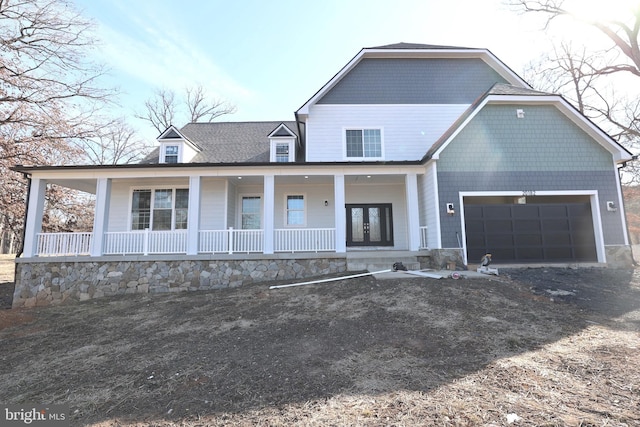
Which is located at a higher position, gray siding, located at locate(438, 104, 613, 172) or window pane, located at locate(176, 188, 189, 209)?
gray siding, located at locate(438, 104, 613, 172)

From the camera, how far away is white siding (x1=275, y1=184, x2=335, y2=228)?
12.2 meters

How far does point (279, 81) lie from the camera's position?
44.0ft

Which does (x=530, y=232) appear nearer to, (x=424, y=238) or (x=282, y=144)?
(x=424, y=238)

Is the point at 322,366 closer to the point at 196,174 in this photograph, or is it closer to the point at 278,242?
the point at 278,242

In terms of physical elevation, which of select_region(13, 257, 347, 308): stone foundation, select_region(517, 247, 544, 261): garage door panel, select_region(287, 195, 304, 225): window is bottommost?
select_region(13, 257, 347, 308): stone foundation

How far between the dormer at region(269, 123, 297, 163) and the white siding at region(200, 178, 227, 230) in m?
2.29

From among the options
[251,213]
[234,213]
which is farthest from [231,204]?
[251,213]

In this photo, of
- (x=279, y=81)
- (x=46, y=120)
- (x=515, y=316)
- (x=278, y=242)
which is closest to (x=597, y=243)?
(x=515, y=316)

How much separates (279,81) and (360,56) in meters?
3.56

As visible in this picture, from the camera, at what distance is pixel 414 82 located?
41.1 feet

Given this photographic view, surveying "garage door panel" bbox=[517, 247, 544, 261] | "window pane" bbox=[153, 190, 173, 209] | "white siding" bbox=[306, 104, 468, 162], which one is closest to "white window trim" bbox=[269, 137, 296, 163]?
"white siding" bbox=[306, 104, 468, 162]

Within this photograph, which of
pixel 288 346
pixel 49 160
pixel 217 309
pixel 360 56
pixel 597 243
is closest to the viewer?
pixel 288 346

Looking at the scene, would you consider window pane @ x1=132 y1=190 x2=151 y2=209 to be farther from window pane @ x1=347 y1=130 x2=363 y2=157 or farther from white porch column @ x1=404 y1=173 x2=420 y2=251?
white porch column @ x1=404 y1=173 x2=420 y2=251

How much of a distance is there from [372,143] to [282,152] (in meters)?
3.57
